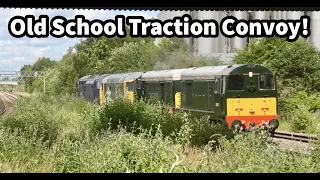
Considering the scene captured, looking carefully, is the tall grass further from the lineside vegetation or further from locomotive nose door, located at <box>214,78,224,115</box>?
locomotive nose door, located at <box>214,78,224,115</box>

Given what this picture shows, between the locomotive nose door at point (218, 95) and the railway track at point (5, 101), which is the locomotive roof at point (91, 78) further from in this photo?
the locomotive nose door at point (218, 95)

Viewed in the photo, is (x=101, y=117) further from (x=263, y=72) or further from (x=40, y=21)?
(x=263, y=72)

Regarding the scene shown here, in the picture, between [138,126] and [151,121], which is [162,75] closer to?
[151,121]

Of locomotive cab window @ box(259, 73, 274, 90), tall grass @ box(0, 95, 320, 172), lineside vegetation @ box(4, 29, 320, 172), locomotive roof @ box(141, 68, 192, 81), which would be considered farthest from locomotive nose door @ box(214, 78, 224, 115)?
tall grass @ box(0, 95, 320, 172)

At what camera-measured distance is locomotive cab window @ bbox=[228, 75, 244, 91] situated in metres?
12.9

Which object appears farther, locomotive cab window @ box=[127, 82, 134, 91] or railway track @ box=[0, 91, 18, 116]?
locomotive cab window @ box=[127, 82, 134, 91]

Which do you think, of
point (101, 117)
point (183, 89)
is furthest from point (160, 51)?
point (101, 117)

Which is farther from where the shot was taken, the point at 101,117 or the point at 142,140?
the point at 101,117

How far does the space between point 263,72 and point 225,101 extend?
148 cm

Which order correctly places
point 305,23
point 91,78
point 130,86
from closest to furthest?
1. point 305,23
2. point 130,86
3. point 91,78

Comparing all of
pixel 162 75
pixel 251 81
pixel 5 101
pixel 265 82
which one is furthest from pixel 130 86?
pixel 265 82

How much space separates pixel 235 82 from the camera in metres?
13.1
